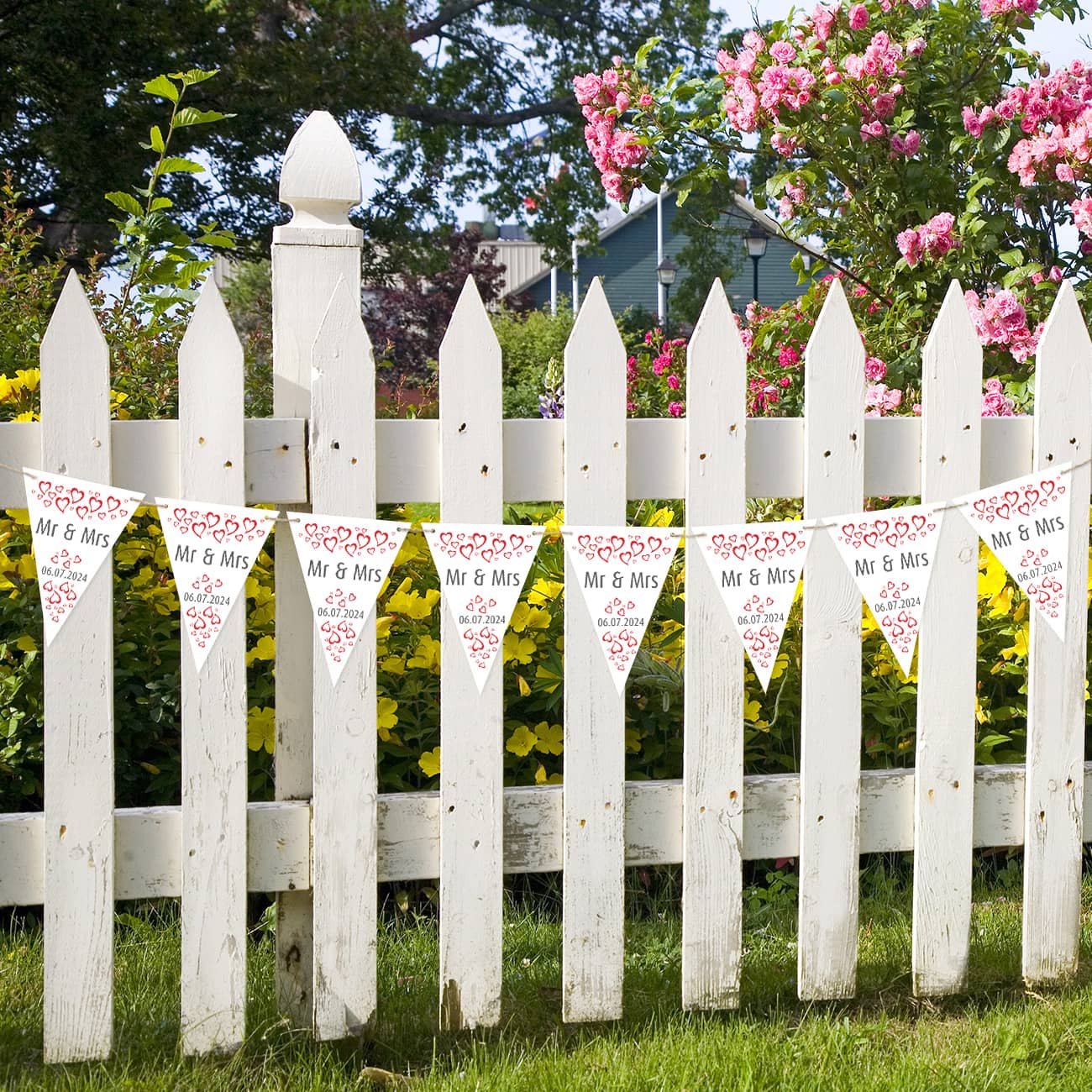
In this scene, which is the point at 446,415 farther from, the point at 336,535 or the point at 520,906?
the point at 520,906

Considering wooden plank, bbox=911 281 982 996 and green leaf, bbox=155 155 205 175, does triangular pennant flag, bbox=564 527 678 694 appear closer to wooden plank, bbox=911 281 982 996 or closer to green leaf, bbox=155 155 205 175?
wooden plank, bbox=911 281 982 996

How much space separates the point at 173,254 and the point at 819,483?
6.91 feet

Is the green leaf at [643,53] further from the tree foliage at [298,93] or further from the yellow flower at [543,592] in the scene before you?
the tree foliage at [298,93]

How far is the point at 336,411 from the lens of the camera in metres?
2.18

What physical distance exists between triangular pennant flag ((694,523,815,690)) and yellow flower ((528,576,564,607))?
2.91 ft

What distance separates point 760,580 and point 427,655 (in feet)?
3.06

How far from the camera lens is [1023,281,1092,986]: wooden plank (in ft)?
8.15

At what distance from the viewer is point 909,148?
4.27m

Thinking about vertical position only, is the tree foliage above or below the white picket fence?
above

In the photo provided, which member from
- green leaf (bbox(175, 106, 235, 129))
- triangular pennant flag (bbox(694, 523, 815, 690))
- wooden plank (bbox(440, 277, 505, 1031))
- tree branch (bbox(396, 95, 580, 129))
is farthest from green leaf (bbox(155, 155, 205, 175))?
tree branch (bbox(396, 95, 580, 129))

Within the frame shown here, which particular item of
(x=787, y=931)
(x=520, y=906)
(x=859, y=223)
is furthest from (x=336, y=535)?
(x=859, y=223)

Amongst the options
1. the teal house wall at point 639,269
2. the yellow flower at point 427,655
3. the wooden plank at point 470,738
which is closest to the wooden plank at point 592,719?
the wooden plank at point 470,738

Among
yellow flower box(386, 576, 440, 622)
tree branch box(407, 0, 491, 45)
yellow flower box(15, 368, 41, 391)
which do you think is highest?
tree branch box(407, 0, 491, 45)

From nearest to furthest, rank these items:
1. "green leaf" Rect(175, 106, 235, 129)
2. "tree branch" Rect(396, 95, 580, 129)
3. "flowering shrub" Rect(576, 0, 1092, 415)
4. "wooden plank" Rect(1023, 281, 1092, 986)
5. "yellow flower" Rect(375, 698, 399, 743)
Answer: "wooden plank" Rect(1023, 281, 1092, 986) → "yellow flower" Rect(375, 698, 399, 743) → "green leaf" Rect(175, 106, 235, 129) → "flowering shrub" Rect(576, 0, 1092, 415) → "tree branch" Rect(396, 95, 580, 129)
